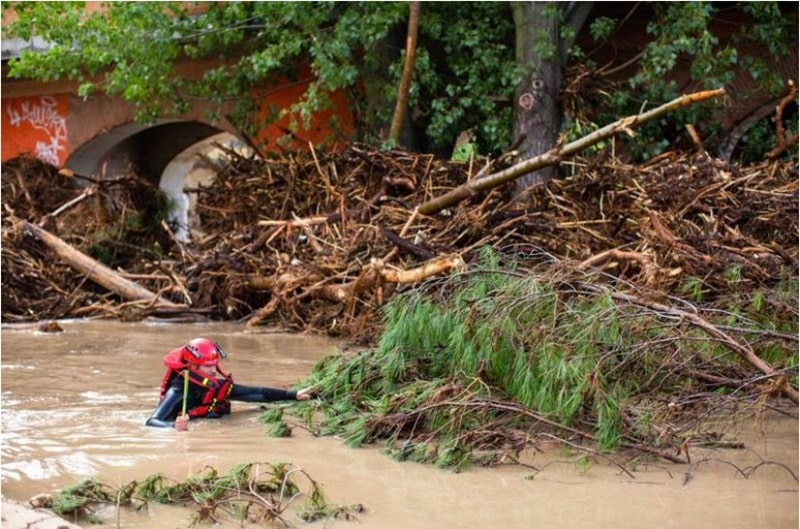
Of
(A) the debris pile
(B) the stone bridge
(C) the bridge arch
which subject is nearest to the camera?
(A) the debris pile

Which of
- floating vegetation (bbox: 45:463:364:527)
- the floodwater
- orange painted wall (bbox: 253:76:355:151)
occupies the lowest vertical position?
the floodwater

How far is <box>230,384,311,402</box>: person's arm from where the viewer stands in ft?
22.5

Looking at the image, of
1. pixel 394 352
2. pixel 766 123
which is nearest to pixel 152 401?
pixel 394 352

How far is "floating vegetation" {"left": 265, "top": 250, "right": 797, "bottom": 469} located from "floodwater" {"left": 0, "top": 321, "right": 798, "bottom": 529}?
0.55 ft

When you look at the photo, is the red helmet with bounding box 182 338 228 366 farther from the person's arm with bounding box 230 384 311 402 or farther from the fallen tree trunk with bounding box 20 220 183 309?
the fallen tree trunk with bounding box 20 220 183 309

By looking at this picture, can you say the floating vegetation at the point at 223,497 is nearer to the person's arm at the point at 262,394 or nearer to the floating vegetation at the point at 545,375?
the floating vegetation at the point at 545,375

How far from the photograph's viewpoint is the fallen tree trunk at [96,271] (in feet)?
39.9

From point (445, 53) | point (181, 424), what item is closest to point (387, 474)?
point (181, 424)

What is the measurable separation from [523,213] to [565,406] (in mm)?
5033

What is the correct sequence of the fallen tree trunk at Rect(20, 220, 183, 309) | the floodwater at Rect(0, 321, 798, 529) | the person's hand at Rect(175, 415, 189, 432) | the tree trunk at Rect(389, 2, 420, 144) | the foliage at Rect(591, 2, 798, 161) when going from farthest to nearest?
the foliage at Rect(591, 2, 798, 161) < the tree trunk at Rect(389, 2, 420, 144) < the fallen tree trunk at Rect(20, 220, 183, 309) < the person's hand at Rect(175, 415, 189, 432) < the floodwater at Rect(0, 321, 798, 529)

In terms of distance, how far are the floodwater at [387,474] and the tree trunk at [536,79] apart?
6.79m

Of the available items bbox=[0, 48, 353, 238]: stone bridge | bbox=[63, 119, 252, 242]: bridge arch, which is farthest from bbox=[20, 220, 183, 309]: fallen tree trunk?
bbox=[63, 119, 252, 242]: bridge arch

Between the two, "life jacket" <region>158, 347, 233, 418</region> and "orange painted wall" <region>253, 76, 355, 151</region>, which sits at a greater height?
"orange painted wall" <region>253, 76, 355, 151</region>

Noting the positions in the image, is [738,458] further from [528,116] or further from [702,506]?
[528,116]
